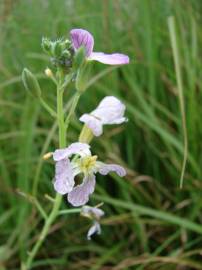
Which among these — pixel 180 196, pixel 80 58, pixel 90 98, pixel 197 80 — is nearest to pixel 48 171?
pixel 90 98

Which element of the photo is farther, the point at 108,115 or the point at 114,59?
the point at 108,115

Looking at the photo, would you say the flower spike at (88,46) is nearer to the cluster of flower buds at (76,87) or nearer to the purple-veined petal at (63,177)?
the cluster of flower buds at (76,87)

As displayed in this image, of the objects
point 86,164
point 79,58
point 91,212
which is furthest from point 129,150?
point 79,58

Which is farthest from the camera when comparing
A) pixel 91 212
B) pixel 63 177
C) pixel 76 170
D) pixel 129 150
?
pixel 129 150

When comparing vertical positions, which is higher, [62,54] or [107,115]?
[62,54]

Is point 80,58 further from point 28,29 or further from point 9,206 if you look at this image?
point 28,29

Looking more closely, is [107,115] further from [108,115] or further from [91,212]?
[91,212]
